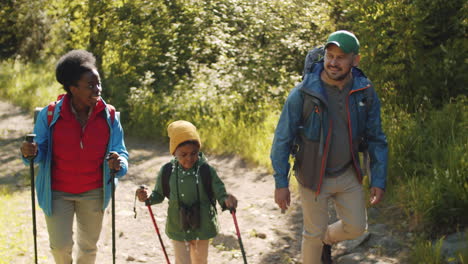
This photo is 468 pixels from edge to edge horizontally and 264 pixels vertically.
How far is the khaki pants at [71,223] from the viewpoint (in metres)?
4.12

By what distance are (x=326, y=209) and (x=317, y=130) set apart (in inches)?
26.4

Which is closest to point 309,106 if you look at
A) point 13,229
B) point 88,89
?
point 88,89

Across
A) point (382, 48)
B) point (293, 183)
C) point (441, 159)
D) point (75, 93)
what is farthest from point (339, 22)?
point (75, 93)

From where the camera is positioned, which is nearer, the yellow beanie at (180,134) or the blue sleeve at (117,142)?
the yellow beanie at (180,134)

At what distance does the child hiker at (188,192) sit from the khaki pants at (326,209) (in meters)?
0.69

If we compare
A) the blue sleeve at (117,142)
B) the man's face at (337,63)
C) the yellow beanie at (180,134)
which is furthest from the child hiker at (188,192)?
the man's face at (337,63)

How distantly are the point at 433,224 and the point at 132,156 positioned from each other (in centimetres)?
601

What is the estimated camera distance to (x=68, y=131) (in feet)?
13.4

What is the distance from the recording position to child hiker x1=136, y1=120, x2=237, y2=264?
412cm

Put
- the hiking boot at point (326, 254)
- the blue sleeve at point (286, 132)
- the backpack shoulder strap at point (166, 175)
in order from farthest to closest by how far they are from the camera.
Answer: the hiking boot at point (326, 254), the backpack shoulder strap at point (166, 175), the blue sleeve at point (286, 132)

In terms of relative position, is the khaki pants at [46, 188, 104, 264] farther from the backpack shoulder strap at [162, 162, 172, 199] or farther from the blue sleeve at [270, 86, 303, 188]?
the blue sleeve at [270, 86, 303, 188]

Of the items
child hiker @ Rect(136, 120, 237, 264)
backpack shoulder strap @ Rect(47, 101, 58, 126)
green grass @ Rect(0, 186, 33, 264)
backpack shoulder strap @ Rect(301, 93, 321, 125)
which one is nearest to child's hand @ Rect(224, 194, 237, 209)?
child hiker @ Rect(136, 120, 237, 264)

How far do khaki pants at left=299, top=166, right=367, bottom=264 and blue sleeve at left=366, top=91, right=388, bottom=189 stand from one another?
0.51 ft

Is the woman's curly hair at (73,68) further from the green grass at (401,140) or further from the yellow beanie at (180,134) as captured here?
the green grass at (401,140)
